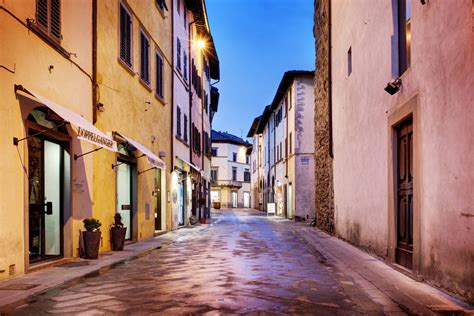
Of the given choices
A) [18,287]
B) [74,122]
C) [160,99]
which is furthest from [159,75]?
[18,287]

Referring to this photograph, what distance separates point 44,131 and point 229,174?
215ft

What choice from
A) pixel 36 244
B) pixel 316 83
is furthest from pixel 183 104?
pixel 36 244

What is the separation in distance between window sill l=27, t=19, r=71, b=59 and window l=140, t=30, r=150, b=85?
636 cm

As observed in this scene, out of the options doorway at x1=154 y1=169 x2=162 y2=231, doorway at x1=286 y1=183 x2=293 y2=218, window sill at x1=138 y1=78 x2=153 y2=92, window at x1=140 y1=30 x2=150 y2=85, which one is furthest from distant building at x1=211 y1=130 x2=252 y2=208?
window at x1=140 y1=30 x2=150 y2=85

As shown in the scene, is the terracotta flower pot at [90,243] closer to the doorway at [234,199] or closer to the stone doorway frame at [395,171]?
the stone doorway frame at [395,171]

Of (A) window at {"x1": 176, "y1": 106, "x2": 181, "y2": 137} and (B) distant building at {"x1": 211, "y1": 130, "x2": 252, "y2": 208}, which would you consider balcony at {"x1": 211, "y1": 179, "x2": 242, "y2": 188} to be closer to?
(B) distant building at {"x1": 211, "y1": 130, "x2": 252, "y2": 208}

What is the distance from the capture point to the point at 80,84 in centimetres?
1119

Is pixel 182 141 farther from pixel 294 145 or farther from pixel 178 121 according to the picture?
pixel 294 145

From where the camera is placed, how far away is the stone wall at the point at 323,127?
20.2 metres

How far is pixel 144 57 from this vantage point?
17031 millimetres

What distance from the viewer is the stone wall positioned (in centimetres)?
2023

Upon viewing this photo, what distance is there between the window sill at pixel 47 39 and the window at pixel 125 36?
4.17 m

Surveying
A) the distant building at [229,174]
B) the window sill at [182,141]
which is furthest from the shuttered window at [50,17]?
the distant building at [229,174]

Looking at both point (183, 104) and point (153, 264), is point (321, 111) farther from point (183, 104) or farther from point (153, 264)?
point (153, 264)
